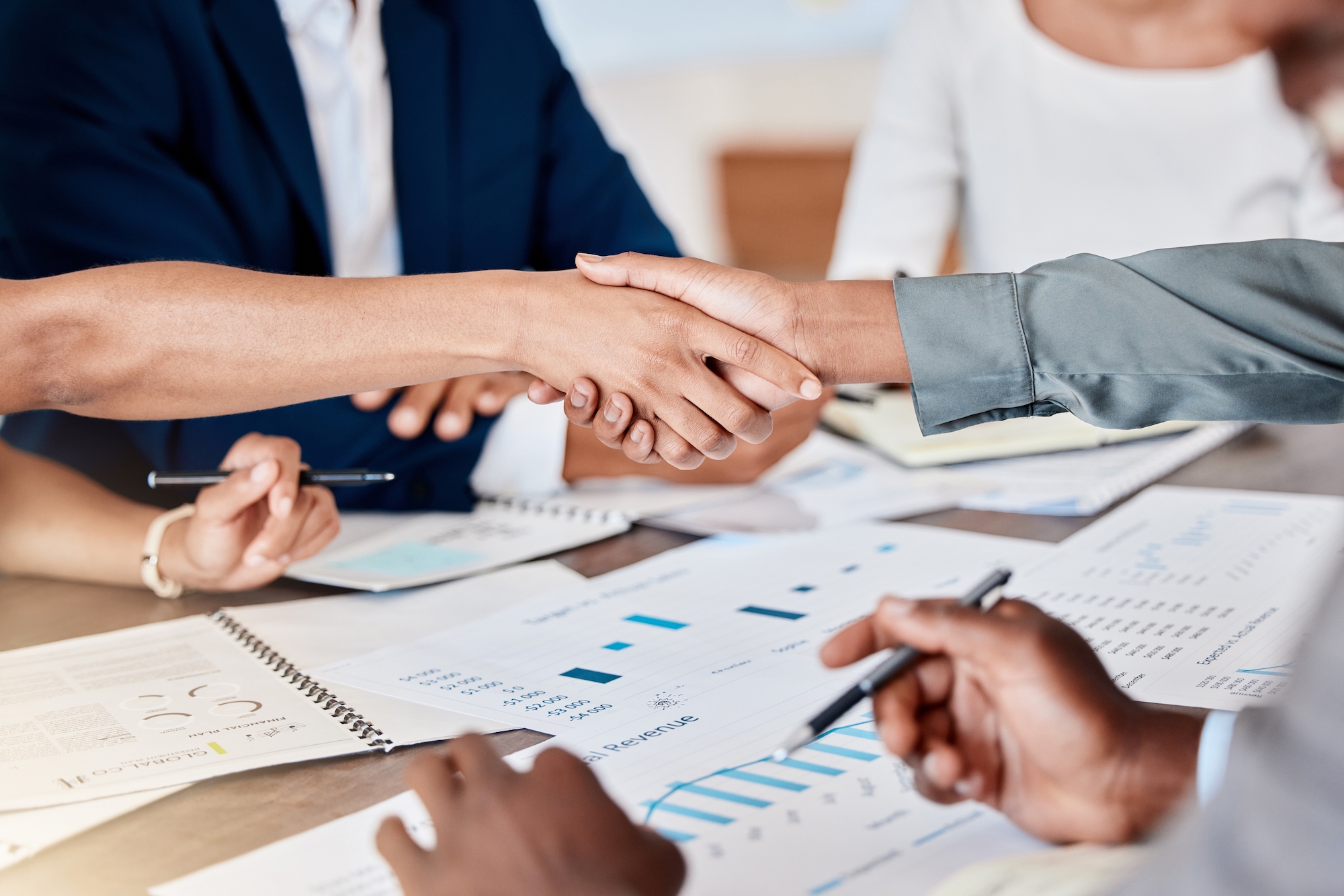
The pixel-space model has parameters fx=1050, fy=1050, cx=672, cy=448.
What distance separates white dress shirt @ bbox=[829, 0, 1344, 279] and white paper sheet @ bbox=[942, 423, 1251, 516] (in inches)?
17.2

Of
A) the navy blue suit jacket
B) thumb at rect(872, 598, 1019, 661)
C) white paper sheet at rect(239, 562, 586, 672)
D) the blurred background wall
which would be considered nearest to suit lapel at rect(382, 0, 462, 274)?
the navy blue suit jacket

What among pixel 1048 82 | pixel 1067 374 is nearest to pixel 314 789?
pixel 1067 374

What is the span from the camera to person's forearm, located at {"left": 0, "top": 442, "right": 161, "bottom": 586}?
1.01 metres

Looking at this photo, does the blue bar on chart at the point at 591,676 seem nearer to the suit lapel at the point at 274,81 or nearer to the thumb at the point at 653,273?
the thumb at the point at 653,273

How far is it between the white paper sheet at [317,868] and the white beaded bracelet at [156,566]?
489 millimetres

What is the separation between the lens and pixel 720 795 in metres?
0.59

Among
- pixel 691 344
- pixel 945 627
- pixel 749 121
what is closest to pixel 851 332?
pixel 691 344

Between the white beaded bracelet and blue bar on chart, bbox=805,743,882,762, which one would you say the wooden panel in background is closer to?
the white beaded bracelet

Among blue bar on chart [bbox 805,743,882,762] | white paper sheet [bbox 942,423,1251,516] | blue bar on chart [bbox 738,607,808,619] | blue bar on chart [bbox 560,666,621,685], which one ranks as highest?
white paper sheet [bbox 942,423,1251,516]

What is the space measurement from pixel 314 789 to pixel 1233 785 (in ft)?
1.62

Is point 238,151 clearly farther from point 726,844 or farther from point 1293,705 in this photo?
point 1293,705

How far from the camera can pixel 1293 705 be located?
1.02ft

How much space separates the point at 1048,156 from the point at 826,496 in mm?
909

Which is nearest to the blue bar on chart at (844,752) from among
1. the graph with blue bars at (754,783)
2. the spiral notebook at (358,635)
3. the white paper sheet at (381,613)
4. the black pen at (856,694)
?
the graph with blue bars at (754,783)
